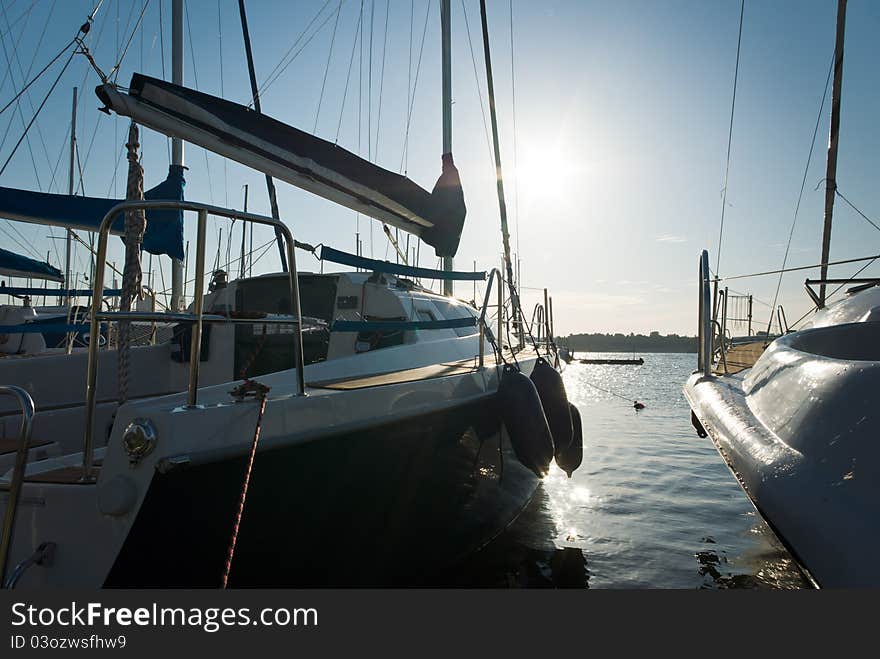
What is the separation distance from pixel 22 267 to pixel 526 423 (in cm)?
1026

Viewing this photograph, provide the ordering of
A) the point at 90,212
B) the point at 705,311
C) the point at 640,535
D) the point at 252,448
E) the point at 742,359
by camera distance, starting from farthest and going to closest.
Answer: the point at 742,359, the point at 90,212, the point at 640,535, the point at 705,311, the point at 252,448

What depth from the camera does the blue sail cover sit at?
5613 mm

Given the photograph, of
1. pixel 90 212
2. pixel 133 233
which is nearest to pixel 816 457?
pixel 133 233

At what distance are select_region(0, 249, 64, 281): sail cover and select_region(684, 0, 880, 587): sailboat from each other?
37.4 feet

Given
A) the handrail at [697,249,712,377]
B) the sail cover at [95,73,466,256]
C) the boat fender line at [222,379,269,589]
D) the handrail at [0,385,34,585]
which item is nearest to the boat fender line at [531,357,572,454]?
the handrail at [697,249,712,377]

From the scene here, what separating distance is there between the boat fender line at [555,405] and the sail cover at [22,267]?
9.75 m

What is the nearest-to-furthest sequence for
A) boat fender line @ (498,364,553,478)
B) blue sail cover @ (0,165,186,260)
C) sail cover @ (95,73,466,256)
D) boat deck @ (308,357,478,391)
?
boat deck @ (308,357,478,391) → sail cover @ (95,73,466,256) → boat fender line @ (498,364,553,478) → blue sail cover @ (0,165,186,260)

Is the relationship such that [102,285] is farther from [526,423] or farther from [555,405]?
[555,405]

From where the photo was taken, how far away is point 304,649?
6.05 feet

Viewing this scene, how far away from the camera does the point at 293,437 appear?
2.59 m

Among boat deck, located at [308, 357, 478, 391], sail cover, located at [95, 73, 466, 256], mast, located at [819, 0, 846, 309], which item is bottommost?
boat deck, located at [308, 357, 478, 391]

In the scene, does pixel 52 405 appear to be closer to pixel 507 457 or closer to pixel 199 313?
pixel 199 313

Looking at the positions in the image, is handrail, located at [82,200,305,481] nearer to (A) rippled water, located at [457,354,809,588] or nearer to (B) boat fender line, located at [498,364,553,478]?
(B) boat fender line, located at [498,364,553,478]

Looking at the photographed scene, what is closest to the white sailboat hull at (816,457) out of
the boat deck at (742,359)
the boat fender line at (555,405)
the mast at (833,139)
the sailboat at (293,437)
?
the sailboat at (293,437)
